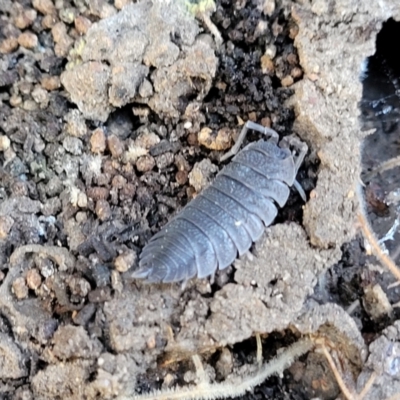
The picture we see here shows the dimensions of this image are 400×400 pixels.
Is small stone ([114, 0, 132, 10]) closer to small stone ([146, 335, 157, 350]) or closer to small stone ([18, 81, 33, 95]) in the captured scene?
small stone ([18, 81, 33, 95])

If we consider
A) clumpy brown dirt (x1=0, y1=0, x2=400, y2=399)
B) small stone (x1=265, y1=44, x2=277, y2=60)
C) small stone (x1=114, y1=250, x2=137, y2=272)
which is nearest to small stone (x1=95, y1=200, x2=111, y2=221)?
clumpy brown dirt (x1=0, y1=0, x2=400, y2=399)

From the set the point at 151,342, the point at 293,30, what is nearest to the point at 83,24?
the point at 293,30

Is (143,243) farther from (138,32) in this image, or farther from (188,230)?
(138,32)

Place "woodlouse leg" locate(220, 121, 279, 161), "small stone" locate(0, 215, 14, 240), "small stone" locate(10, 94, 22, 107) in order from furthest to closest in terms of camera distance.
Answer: "small stone" locate(10, 94, 22, 107), "woodlouse leg" locate(220, 121, 279, 161), "small stone" locate(0, 215, 14, 240)

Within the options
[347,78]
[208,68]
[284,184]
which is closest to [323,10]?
[347,78]

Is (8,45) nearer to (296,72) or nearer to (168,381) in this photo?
(296,72)

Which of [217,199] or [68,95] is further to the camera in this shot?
[68,95]

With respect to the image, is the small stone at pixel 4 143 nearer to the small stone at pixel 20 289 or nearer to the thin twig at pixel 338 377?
the small stone at pixel 20 289

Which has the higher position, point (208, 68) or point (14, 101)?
point (14, 101)
